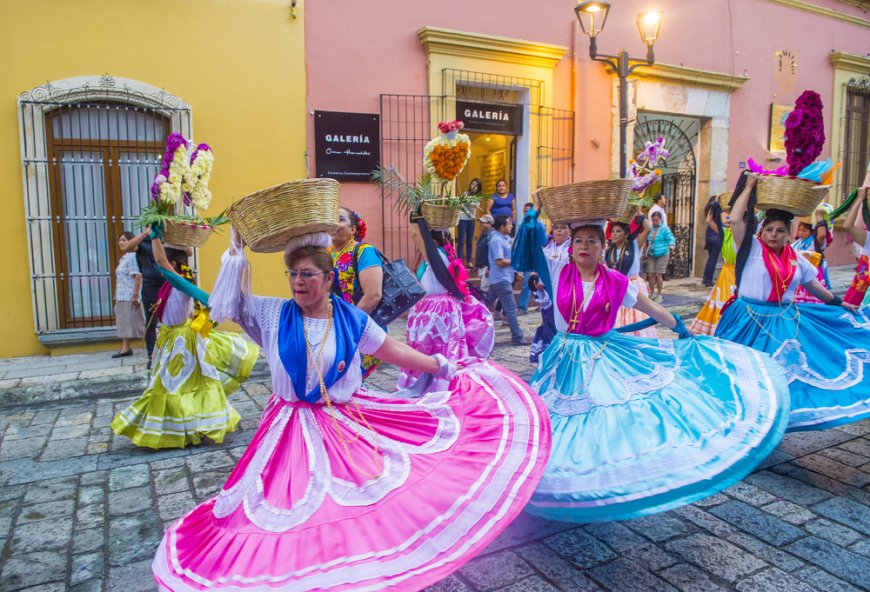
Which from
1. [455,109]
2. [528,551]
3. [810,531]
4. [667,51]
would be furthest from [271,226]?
[667,51]

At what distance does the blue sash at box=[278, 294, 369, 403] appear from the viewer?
2689 mm

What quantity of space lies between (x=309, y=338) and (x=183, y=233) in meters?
2.23

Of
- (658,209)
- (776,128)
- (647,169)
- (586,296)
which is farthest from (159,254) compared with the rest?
(776,128)

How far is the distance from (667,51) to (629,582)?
41.8ft

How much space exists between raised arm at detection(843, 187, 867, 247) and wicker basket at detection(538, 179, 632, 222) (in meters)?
2.80

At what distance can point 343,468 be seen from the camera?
246 centimetres

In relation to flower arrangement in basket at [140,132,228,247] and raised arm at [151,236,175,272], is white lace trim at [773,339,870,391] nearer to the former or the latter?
flower arrangement in basket at [140,132,228,247]

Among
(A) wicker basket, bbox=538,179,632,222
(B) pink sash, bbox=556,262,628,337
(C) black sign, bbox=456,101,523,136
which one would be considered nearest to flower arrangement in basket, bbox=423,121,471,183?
(A) wicker basket, bbox=538,179,632,222

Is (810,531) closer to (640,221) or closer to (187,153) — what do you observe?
(640,221)

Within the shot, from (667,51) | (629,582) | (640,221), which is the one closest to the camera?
(629,582)

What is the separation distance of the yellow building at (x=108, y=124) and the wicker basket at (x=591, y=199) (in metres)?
5.96

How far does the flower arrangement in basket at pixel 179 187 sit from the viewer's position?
13.9 ft

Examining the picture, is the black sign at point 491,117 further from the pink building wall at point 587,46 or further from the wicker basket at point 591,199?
the wicker basket at point 591,199

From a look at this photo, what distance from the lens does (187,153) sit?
4324 millimetres
